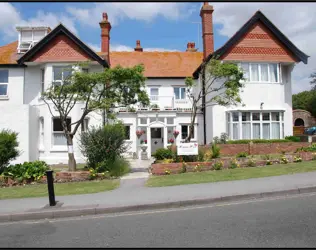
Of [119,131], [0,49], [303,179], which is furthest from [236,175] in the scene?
[0,49]

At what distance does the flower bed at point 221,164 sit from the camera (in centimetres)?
1242

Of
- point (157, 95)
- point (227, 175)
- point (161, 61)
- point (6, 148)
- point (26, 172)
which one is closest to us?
point (227, 175)

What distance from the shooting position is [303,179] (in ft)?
31.5

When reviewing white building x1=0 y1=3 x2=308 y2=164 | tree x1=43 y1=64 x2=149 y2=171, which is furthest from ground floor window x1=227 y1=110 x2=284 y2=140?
tree x1=43 y1=64 x2=149 y2=171

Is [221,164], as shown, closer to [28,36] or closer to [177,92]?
[177,92]

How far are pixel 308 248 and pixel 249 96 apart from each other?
16194 mm

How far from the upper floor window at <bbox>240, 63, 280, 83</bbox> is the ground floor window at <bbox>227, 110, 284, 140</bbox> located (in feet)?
7.46

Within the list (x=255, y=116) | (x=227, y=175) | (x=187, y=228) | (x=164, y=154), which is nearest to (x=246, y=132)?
(x=255, y=116)

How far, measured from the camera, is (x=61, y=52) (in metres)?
18.5

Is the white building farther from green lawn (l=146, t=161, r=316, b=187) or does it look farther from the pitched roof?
green lawn (l=146, t=161, r=316, b=187)

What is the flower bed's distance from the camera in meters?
12.4

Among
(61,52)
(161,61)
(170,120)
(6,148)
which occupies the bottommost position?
(6,148)

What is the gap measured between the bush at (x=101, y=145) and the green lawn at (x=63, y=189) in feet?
5.18

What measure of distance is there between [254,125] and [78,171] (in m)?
12.4
